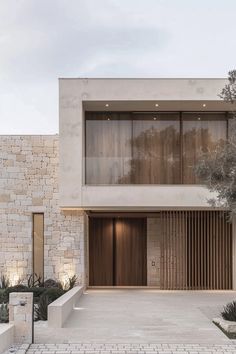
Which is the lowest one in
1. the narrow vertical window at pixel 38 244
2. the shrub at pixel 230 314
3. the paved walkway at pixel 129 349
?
the paved walkway at pixel 129 349

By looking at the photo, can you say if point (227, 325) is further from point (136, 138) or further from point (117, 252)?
point (117, 252)

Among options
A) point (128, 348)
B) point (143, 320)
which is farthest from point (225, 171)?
point (128, 348)

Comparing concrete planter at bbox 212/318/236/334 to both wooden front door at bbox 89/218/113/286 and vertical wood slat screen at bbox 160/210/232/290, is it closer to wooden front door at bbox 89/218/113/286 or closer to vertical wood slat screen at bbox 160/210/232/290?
vertical wood slat screen at bbox 160/210/232/290

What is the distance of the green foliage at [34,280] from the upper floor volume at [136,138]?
285 centimetres

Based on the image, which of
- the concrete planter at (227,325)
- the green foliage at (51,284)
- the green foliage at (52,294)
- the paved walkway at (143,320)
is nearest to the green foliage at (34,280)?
the green foliage at (51,284)

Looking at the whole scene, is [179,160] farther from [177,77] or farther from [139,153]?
[177,77]

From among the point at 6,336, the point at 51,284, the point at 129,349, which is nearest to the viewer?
the point at 6,336

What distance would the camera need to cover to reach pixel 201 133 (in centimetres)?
1858

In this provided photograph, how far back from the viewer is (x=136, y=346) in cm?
933

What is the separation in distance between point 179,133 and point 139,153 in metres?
1.59

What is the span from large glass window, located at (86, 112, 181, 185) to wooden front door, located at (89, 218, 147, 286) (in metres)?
3.69

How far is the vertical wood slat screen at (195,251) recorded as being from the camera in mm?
19109

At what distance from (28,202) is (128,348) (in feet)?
33.1

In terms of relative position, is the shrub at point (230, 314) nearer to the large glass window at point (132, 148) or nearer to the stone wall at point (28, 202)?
the large glass window at point (132, 148)
